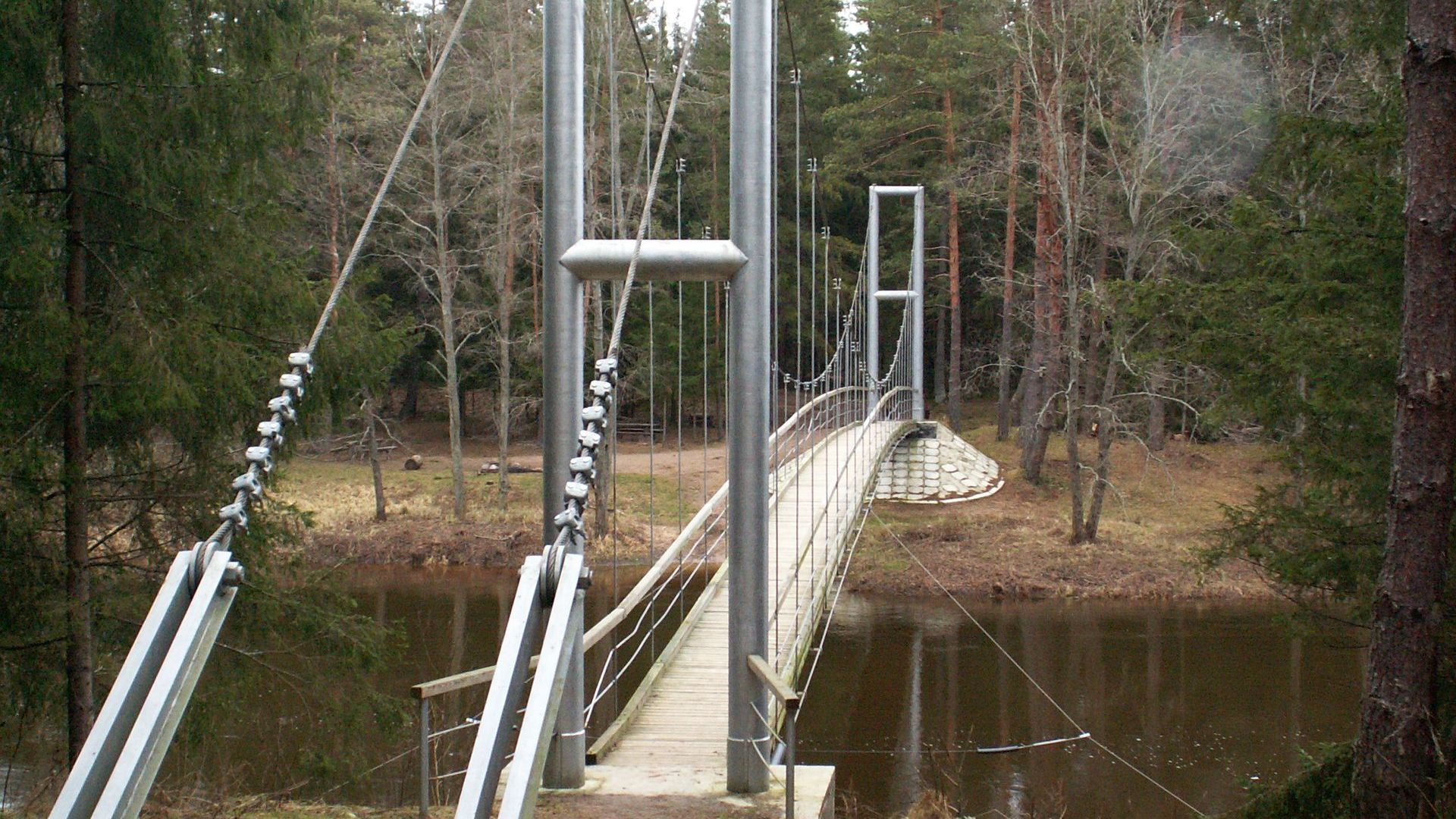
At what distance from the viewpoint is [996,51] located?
1593cm

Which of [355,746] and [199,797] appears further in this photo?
[355,746]

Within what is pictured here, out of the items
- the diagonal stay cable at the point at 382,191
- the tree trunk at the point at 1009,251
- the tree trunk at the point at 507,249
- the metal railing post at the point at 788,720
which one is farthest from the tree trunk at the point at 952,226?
the diagonal stay cable at the point at 382,191

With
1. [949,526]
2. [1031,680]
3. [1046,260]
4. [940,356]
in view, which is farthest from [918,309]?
[1031,680]

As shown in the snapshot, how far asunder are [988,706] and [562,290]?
6.10 metres

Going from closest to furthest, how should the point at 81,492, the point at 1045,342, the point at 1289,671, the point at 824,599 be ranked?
the point at 81,492
the point at 824,599
the point at 1289,671
the point at 1045,342

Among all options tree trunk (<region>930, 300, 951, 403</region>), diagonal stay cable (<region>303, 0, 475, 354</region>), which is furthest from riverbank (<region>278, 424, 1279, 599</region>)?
diagonal stay cable (<region>303, 0, 475, 354</region>)

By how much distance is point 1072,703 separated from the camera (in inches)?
346

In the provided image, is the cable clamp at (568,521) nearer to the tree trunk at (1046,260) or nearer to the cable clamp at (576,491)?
the cable clamp at (576,491)

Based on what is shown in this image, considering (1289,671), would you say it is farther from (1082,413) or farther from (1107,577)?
(1082,413)

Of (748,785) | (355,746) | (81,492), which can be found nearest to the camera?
(748,785)

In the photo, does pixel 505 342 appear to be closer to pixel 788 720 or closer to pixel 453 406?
pixel 453 406

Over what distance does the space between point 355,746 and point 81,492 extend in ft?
6.59

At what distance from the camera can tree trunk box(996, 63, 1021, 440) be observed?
15823 mm

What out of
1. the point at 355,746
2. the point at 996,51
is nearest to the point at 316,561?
the point at 355,746
